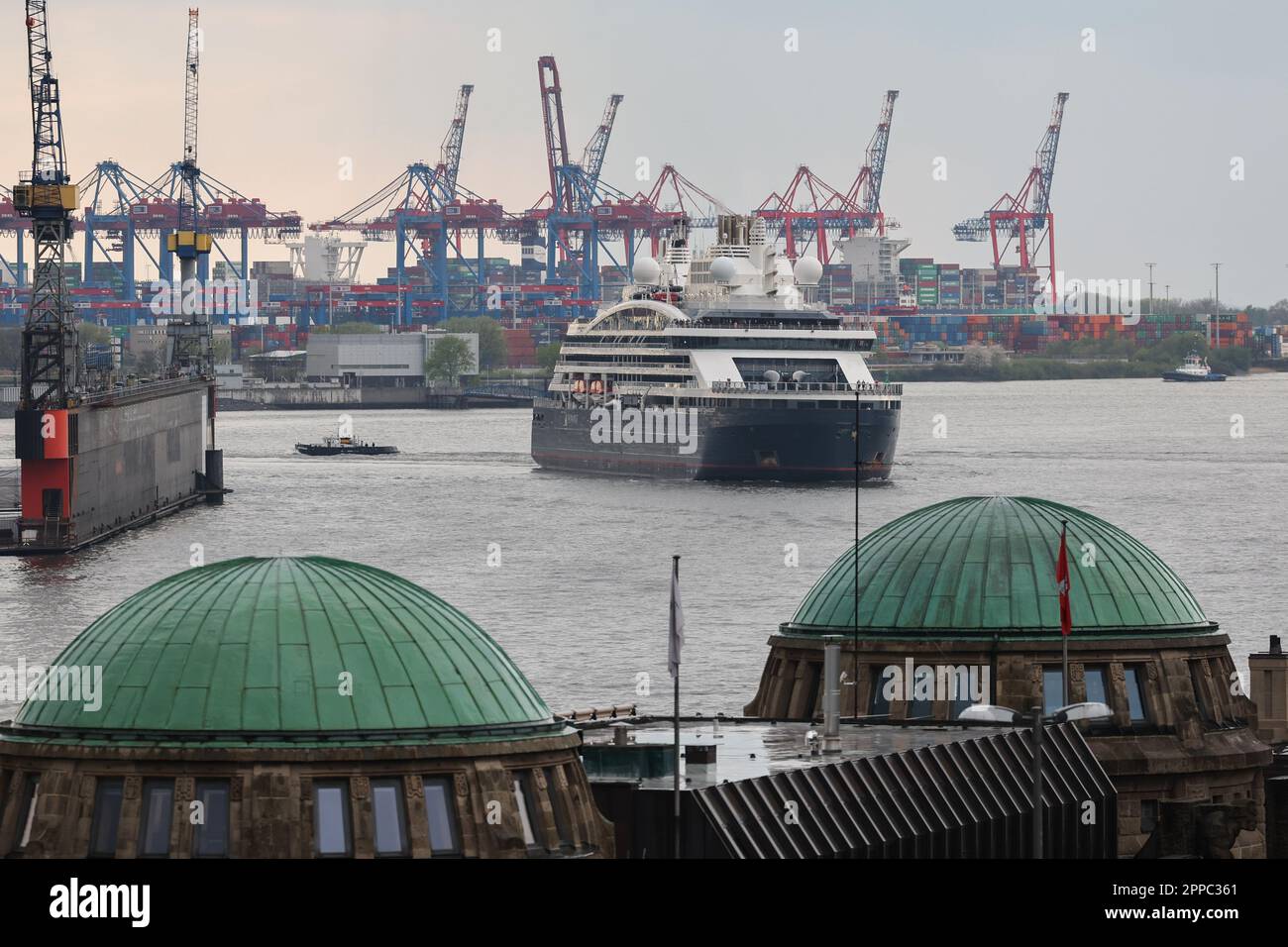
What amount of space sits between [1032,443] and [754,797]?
151 meters

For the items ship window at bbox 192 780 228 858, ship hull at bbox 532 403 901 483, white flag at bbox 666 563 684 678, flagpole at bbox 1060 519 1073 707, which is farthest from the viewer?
ship hull at bbox 532 403 901 483

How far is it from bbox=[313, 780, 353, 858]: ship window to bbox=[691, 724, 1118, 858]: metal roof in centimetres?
376

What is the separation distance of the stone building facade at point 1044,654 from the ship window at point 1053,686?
2 centimetres

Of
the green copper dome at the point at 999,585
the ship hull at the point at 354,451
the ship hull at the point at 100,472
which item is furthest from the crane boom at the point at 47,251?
the green copper dome at the point at 999,585

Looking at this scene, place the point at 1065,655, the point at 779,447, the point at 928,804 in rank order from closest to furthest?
the point at 928,804 → the point at 1065,655 → the point at 779,447

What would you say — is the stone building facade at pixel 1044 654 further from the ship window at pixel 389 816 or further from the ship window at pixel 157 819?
the ship window at pixel 157 819

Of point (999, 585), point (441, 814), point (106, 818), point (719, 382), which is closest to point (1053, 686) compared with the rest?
point (999, 585)

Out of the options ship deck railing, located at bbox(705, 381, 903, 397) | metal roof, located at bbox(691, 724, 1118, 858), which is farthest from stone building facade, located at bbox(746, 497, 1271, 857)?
ship deck railing, located at bbox(705, 381, 903, 397)

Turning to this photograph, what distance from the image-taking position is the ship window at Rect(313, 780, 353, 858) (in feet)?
82.4

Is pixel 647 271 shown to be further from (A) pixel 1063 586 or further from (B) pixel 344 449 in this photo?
(A) pixel 1063 586

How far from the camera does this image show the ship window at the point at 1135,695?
37.8 meters

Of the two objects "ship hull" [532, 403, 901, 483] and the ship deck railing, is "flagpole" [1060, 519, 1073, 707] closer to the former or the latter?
"ship hull" [532, 403, 901, 483]

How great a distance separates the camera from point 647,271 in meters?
170

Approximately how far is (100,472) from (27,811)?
294ft
